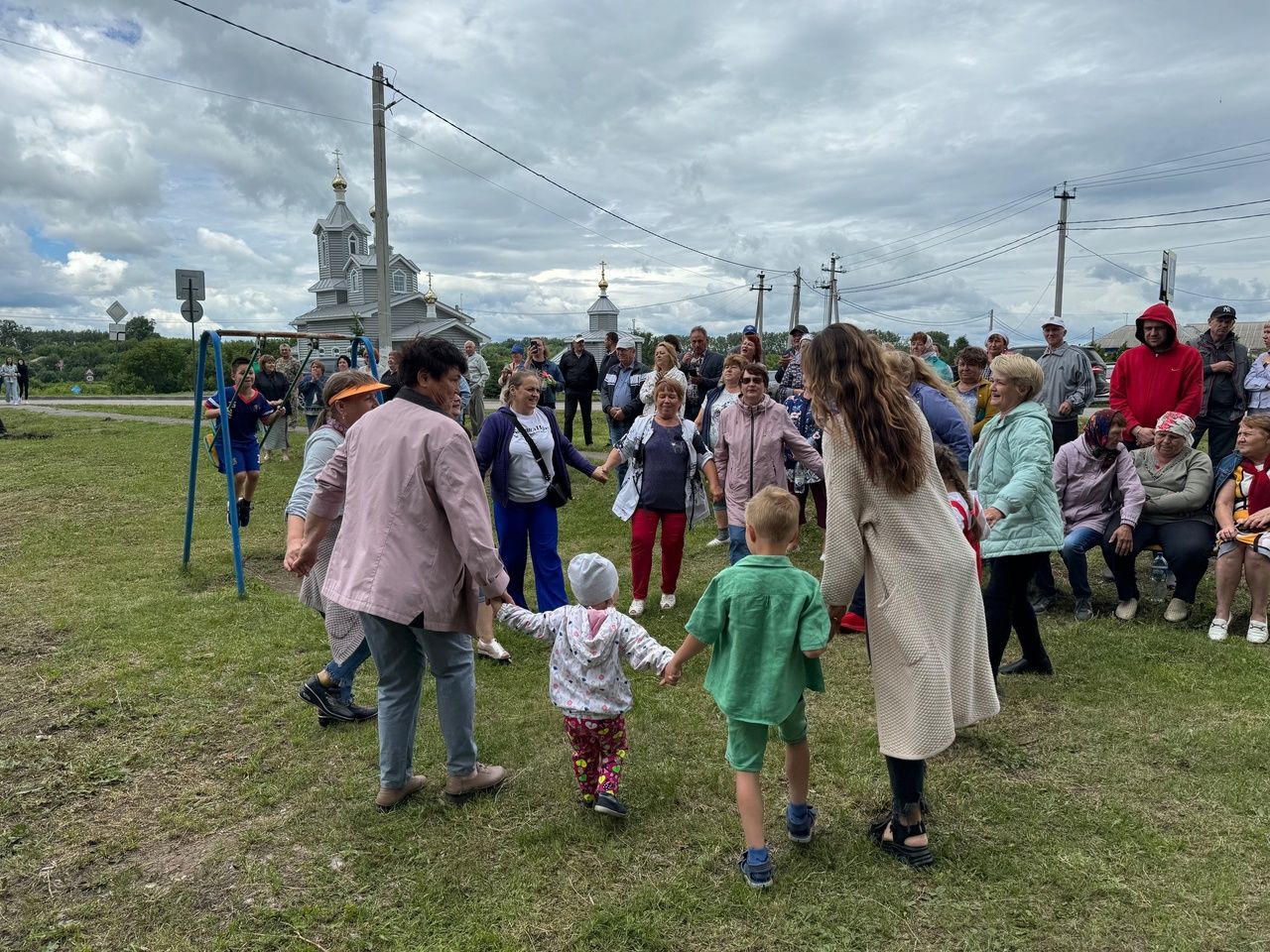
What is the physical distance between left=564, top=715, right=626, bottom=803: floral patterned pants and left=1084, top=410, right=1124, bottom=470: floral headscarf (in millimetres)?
4733

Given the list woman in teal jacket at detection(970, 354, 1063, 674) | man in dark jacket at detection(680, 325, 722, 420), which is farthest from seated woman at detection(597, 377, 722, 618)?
man in dark jacket at detection(680, 325, 722, 420)

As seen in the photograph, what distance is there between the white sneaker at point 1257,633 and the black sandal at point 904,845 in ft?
12.5

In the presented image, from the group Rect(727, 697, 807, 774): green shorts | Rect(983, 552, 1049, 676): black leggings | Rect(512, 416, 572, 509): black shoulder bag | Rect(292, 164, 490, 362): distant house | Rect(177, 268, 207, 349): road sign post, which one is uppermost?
Rect(292, 164, 490, 362): distant house

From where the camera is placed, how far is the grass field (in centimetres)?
303

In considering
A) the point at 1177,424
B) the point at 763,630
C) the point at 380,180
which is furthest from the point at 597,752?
the point at 380,180

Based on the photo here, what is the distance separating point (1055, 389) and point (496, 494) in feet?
19.7

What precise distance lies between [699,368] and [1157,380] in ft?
16.9

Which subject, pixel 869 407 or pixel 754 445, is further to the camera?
pixel 754 445

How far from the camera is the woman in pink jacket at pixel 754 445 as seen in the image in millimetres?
6262

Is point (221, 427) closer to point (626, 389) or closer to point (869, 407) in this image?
point (626, 389)

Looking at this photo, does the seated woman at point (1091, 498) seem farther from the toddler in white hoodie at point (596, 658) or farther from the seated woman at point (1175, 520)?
the toddler in white hoodie at point (596, 658)

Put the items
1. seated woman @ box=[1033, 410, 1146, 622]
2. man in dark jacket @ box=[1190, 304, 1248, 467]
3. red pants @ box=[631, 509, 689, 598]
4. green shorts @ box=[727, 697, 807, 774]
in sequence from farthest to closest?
1. man in dark jacket @ box=[1190, 304, 1248, 467]
2. red pants @ box=[631, 509, 689, 598]
3. seated woman @ box=[1033, 410, 1146, 622]
4. green shorts @ box=[727, 697, 807, 774]

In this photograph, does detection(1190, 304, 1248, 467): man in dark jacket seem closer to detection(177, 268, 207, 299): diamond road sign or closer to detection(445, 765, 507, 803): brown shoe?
detection(445, 765, 507, 803): brown shoe

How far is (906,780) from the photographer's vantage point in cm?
322
